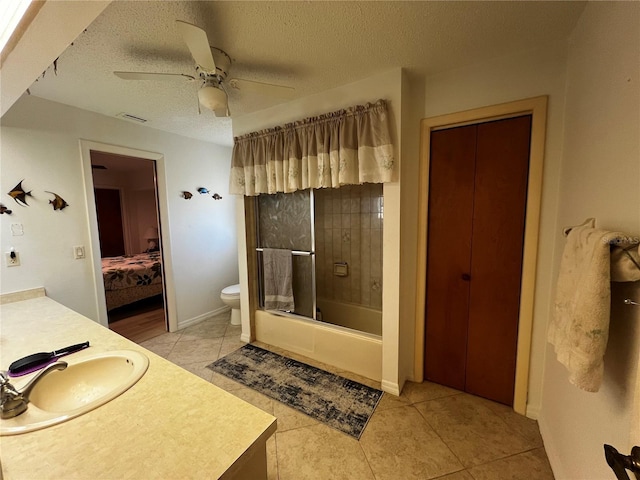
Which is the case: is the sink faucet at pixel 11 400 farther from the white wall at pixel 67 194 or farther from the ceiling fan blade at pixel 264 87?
the white wall at pixel 67 194

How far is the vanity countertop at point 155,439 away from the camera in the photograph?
2.10 ft

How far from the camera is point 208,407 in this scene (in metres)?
0.84

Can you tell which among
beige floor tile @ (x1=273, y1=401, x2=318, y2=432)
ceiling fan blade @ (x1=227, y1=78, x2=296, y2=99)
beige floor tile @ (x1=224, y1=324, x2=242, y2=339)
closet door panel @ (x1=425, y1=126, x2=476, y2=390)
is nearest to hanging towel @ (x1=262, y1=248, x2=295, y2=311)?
beige floor tile @ (x1=224, y1=324, x2=242, y2=339)

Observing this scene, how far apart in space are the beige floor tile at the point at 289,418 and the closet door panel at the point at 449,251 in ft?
3.59

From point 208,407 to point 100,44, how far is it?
6.61ft

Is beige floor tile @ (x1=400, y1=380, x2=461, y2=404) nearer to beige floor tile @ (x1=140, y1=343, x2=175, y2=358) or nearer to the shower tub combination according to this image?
the shower tub combination

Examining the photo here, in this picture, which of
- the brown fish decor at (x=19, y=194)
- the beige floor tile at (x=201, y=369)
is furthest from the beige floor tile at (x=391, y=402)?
the brown fish decor at (x=19, y=194)

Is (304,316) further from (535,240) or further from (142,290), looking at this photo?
(142,290)

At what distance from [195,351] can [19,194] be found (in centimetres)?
200

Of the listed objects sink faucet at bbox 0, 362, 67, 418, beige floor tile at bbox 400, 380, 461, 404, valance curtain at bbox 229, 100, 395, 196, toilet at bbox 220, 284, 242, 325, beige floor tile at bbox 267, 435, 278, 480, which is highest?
valance curtain at bbox 229, 100, 395, 196

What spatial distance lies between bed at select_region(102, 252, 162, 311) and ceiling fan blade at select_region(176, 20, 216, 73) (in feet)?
10.8

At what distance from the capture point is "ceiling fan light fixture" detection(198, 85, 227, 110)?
147cm

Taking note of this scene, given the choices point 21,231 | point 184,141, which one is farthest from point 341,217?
point 21,231

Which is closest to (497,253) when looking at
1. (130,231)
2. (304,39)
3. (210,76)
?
(304,39)
